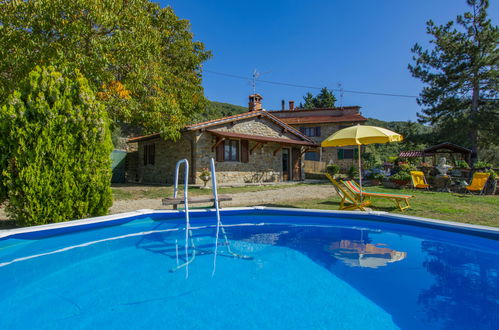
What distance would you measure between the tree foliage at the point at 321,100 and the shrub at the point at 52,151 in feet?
157

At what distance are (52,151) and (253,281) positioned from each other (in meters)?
4.48

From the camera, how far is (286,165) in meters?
19.4

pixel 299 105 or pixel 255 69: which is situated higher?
pixel 299 105

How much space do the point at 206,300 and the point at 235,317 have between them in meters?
0.47

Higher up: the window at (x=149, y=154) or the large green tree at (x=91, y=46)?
the large green tree at (x=91, y=46)

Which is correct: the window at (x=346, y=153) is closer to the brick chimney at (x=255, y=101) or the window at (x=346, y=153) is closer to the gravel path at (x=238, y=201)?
the brick chimney at (x=255, y=101)

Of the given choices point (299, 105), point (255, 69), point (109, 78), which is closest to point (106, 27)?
point (109, 78)

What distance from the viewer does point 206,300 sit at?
2.98 meters

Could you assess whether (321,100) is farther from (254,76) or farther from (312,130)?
(254,76)

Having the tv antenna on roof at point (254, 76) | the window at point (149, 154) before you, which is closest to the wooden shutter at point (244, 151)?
the window at point (149, 154)

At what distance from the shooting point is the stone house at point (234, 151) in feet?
48.5

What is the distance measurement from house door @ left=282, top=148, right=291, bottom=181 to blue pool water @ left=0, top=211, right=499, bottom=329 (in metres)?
13.3

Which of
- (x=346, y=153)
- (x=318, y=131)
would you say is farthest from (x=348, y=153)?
(x=318, y=131)

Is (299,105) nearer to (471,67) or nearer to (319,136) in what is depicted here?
(319,136)
